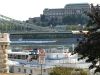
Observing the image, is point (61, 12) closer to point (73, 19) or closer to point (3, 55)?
point (73, 19)

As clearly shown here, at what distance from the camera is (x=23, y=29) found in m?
118

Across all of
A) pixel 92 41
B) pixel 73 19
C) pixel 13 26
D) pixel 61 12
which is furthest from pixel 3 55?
pixel 61 12

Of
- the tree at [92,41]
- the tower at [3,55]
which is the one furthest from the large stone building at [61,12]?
the tree at [92,41]

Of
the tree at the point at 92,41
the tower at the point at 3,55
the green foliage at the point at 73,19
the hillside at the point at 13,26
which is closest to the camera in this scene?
the tree at the point at 92,41

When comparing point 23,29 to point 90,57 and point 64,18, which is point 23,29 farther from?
point 90,57

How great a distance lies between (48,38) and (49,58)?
5055 centimetres

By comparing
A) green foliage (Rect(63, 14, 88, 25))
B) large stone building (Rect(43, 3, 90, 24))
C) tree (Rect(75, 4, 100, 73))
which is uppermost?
tree (Rect(75, 4, 100, 73))

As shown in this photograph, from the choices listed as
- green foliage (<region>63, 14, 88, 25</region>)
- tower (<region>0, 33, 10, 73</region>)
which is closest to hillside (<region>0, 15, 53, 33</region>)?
green foliage (<region>63, 14, 88, 25</region>)

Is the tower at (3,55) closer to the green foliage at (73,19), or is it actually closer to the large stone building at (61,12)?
the green foliage at (73,19)

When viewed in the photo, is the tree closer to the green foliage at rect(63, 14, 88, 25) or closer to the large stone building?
the green foliage at rect(63, 14, 88, 25)

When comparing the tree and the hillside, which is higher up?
the tree

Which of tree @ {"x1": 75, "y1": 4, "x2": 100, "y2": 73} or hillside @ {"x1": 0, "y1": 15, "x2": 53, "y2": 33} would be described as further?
hillside @ {"x1": 0, "y1": 15, "x2": 53, "y2": 33}

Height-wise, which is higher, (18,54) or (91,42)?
(91,42)

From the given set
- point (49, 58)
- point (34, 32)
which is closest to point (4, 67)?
point (49, 58)
